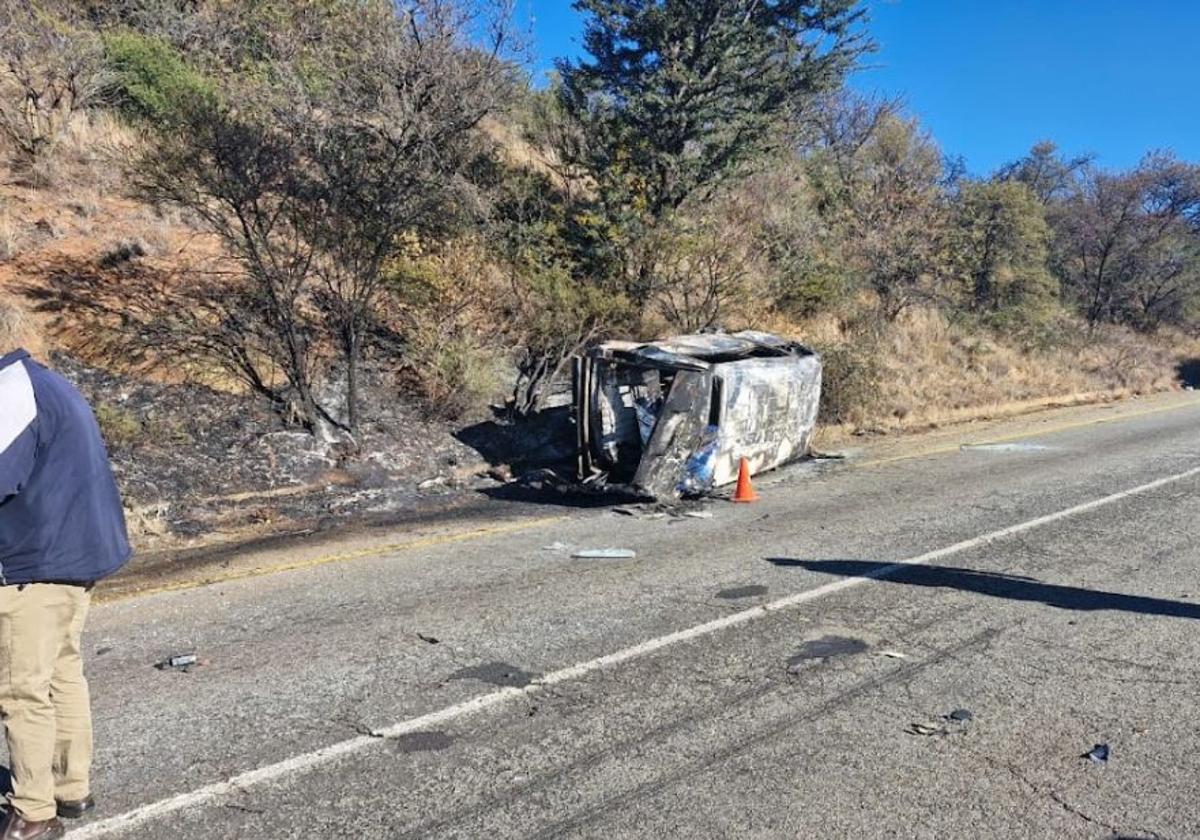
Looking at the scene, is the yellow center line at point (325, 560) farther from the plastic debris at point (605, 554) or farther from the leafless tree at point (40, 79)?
the leafless tree at point (40, 79)

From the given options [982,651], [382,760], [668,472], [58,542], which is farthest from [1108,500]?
[58,542]

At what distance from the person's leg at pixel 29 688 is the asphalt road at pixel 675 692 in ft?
1.05

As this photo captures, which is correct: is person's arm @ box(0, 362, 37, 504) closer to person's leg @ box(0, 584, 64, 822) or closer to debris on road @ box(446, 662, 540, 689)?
person's leg @ box(0, 584, 64, 822)

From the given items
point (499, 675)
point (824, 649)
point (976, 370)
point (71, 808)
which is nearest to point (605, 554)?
point (824, 649)

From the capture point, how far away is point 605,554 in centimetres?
744

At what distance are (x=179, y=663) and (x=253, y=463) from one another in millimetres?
5546

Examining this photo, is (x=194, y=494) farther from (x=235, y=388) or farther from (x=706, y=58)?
(x=706, y=58)

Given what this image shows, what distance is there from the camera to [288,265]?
1166 centimetres

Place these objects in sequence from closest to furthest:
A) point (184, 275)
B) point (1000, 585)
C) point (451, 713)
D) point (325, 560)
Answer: point (451, 713), point (1000, 585), point (325, 560), point (184, 275)

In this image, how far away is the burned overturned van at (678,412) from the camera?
943 centimetres

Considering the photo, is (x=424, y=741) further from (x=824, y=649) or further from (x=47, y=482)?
(x=824, y=649)

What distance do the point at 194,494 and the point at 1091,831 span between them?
855cm

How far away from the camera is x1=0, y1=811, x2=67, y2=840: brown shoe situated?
10.5 ft

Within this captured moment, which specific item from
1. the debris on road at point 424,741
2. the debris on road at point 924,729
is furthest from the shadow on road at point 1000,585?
the debris on road at point 424,741
